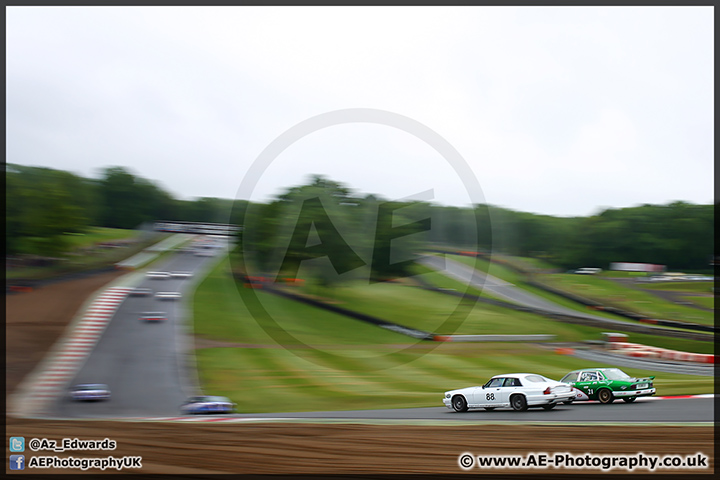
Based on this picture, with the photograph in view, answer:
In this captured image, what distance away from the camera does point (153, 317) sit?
32500 millimetres

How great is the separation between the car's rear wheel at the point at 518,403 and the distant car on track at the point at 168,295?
92.1 feet

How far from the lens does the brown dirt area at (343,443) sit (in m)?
10.1

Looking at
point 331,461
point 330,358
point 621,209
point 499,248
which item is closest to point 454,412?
point 331,461

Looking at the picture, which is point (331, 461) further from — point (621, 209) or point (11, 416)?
point (621, 209)

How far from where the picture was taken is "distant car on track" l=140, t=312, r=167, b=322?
32.1 metres

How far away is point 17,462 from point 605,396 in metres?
15.6

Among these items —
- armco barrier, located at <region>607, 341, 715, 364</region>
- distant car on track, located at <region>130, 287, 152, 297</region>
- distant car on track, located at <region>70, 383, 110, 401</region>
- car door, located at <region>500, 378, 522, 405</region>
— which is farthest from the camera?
distant car on track, located at <region>130, 287, 152, 297</region>

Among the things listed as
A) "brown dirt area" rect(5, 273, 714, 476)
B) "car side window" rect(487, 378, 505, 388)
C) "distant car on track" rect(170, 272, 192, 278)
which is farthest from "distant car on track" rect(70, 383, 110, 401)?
"distant car on track" rect(170, 272, 192, 278)

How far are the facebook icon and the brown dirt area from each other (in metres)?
0.18

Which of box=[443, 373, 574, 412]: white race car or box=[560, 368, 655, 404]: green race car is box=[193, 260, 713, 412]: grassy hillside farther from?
box=[560, 368, 655, 404]: green race car

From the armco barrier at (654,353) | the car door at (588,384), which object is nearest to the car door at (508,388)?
the car door at (588,384)

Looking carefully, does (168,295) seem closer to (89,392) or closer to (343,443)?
(89,392)

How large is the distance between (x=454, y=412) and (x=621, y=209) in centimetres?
6165

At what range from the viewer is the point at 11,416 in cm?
1667
